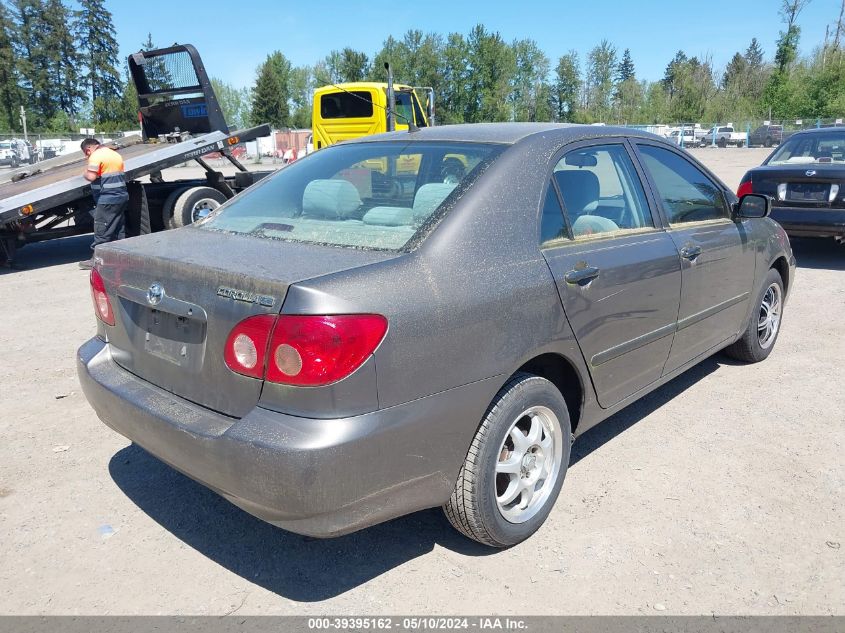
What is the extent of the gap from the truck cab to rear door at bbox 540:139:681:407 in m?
10.5

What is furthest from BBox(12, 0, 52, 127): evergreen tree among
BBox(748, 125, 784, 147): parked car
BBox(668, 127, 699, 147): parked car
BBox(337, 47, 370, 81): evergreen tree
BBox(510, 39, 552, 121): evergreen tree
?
BBox(748, 125, 784, 147): parked car

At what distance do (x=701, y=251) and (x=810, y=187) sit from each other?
5.26 meters

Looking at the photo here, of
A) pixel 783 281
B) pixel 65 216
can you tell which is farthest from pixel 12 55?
pixel 783 281

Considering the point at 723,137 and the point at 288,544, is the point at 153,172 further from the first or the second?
the point at 723,137

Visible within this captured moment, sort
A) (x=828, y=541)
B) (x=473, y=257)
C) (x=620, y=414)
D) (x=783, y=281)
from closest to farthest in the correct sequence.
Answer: (x=473, y=257), (x=828, y=541), (x=620, y=414), (x=783, y=281)

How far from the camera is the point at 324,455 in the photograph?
218 cm

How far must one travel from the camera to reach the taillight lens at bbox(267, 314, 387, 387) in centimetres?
219

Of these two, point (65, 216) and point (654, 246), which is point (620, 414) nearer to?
point (654, 246)

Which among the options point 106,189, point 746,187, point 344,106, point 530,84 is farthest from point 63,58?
point 746,187

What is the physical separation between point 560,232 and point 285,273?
130cm

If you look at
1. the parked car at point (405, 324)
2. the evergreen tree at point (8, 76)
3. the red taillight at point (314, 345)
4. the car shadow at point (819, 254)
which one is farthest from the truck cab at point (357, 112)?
the evergreen tree at point (8, 76)

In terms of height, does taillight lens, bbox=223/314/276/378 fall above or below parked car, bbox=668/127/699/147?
above

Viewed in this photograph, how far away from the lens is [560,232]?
3041 mm

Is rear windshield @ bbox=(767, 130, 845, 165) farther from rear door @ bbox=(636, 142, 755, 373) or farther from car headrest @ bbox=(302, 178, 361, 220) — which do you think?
car headrest @ bbox=(302, 178, 361, 220)
